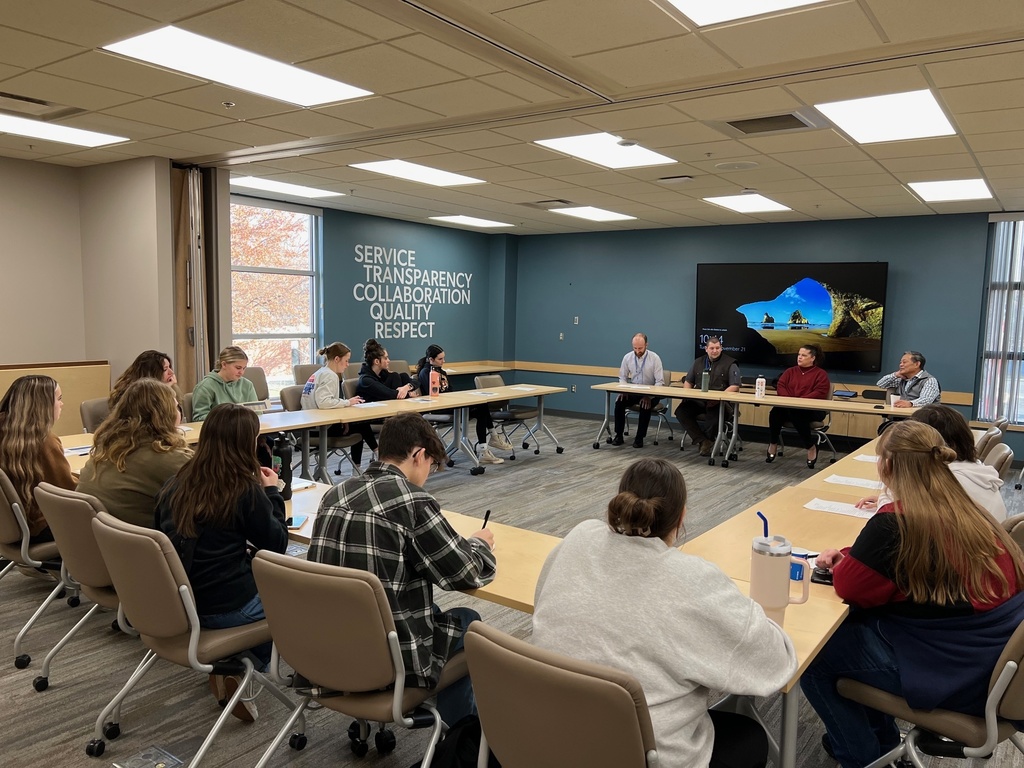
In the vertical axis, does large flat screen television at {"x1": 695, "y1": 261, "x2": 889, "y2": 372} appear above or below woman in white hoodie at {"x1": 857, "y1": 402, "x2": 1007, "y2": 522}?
above

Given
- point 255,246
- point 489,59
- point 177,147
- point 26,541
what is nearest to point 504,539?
point 26,541

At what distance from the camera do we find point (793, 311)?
953 centimetres

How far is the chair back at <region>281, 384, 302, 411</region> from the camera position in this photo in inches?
259

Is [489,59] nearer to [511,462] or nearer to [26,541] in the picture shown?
[26,541]

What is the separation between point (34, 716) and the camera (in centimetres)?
283

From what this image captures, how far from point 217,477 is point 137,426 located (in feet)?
2.56

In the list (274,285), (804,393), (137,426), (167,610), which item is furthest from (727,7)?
(274,285)

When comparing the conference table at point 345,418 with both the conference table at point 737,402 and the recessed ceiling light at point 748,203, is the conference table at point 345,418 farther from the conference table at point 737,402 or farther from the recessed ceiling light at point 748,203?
the recessed ceiling light at point 748,203

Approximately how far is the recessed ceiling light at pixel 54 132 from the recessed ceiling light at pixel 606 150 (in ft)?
11.0

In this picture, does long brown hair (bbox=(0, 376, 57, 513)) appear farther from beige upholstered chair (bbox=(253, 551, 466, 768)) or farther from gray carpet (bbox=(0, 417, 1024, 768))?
beige upholstered chair (bbox=(253, 551, 466, 768))

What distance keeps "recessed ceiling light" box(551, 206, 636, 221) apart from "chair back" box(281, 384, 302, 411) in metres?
3.93

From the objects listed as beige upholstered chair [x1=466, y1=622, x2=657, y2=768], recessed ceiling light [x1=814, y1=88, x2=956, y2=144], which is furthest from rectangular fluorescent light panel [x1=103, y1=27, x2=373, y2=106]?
beige upholstered chair [x1=466, y1=622, x2=657, y2=768]

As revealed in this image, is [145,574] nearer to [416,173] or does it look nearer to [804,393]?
[416,173]

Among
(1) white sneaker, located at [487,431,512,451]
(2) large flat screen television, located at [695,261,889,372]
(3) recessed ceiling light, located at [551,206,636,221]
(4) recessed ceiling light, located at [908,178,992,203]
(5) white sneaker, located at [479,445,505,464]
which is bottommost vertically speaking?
(5) white sneaker, located at [479,445,505,464]
